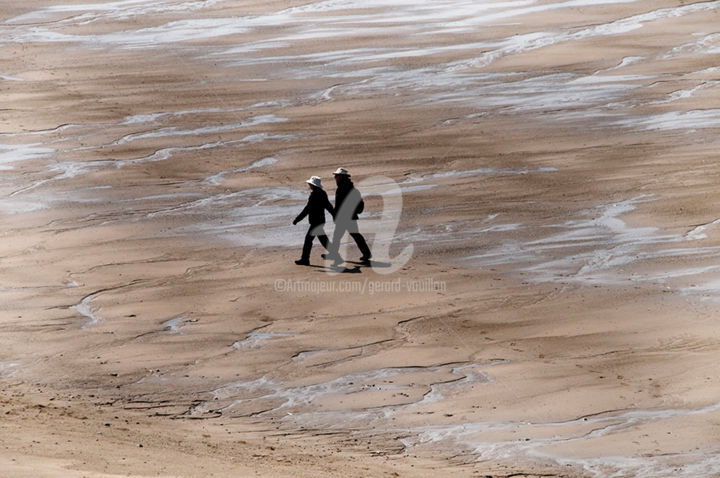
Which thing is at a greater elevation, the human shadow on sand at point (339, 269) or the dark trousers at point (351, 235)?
the dark trousers at point (351, 235)

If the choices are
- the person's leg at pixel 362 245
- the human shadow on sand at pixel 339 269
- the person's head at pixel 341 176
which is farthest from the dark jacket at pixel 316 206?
the human shadow on sand at pixel 339 269

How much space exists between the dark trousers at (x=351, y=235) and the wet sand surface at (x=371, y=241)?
311mm

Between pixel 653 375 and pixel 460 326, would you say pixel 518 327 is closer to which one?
pixel 460 326

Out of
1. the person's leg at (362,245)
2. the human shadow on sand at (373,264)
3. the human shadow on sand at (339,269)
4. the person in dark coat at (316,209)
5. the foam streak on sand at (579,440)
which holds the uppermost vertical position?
the person in dark coat at (316,209)

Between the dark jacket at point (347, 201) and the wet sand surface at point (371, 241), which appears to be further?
the dark jacket at point (347, 201)

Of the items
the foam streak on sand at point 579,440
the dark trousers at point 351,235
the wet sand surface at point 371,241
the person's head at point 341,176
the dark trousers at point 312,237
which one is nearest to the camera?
the foam streak on sand at point 579,440

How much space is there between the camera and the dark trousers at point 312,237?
1568 cm

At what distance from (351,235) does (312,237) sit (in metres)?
0.59

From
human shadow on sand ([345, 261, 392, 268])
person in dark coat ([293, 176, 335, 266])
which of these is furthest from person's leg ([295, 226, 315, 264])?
human shadow on sand ([345, 261, 392, 268])

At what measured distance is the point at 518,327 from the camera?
1370cm

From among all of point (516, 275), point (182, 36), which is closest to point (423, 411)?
point (516, 275)

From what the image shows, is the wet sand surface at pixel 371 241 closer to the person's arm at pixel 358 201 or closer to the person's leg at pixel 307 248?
the person's leg at pixel 307 248

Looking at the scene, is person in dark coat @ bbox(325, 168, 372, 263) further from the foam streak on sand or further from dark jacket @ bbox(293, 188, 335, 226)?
the foam streak on sand

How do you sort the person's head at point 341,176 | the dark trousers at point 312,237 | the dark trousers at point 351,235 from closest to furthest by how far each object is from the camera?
the person's head at point 341,176
the dark trousers at point 351,235
the dark trousers at point 312,237
